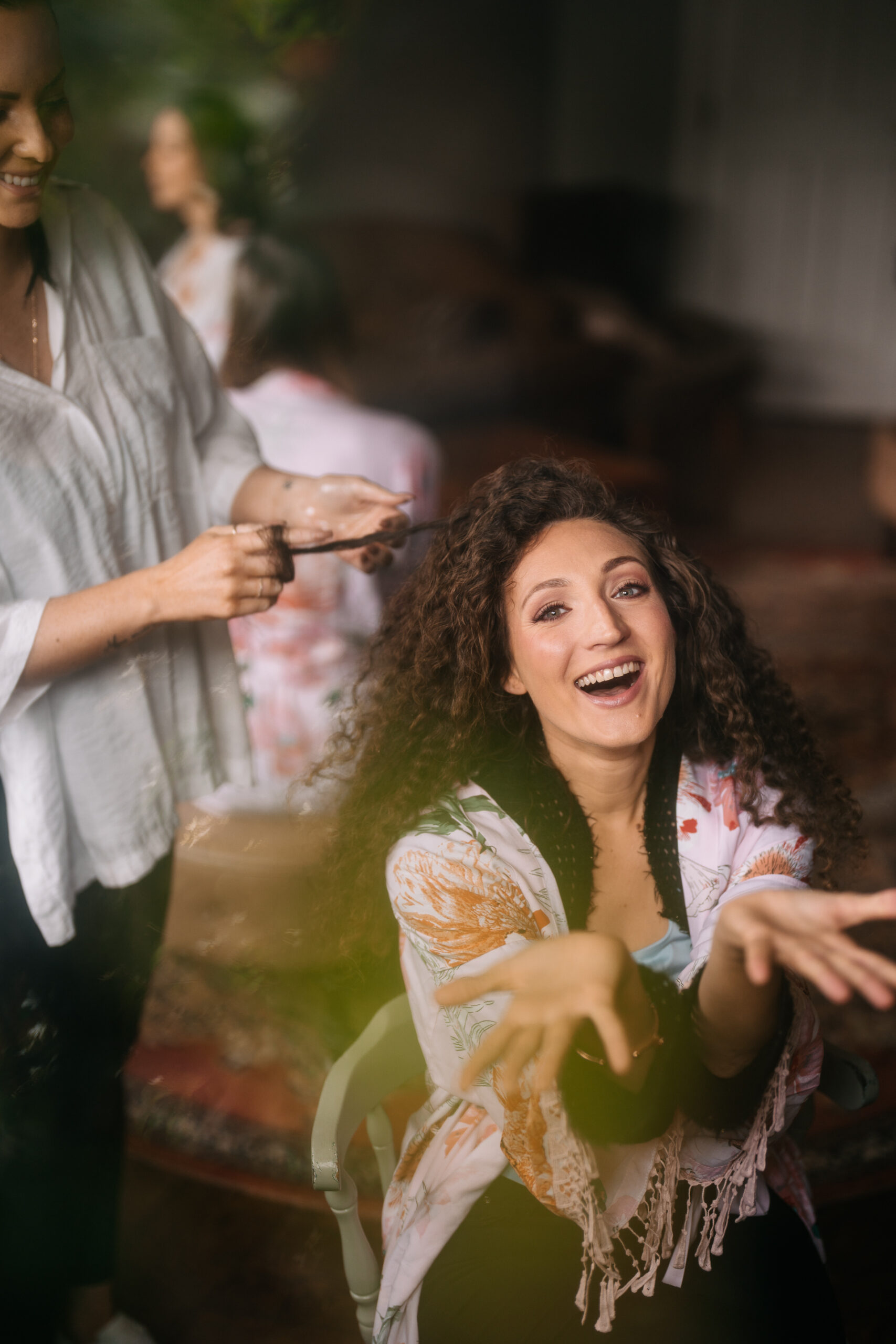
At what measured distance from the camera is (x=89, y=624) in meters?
0.51

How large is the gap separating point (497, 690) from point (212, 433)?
279 millimetres

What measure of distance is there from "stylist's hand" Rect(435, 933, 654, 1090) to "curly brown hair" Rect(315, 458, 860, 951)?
0.57 feet

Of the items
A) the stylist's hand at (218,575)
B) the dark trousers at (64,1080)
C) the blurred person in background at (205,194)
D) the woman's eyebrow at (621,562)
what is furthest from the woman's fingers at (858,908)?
the blurred person in background at (205,194)

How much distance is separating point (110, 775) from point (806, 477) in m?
2.04

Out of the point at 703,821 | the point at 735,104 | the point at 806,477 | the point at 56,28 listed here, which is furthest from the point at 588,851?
the point at 806,477

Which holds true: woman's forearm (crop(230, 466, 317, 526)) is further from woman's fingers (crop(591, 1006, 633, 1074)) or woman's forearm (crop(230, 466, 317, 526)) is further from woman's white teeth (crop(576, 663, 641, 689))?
woman's fingers (crop(591, 1006, 633, 1074))

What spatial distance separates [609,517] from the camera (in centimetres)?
56

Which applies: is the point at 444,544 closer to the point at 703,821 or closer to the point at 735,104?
the point at 703,821

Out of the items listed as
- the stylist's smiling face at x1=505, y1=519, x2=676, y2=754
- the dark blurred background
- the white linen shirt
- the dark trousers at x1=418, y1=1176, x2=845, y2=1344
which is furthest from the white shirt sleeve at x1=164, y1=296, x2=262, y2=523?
the dark trousers at x1=418, y1=1176, x2=845, y2=1344

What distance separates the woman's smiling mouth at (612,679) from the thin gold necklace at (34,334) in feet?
1.12

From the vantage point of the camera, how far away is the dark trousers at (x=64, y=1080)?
0.59m

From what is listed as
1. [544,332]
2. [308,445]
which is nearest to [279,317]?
[308,445]
